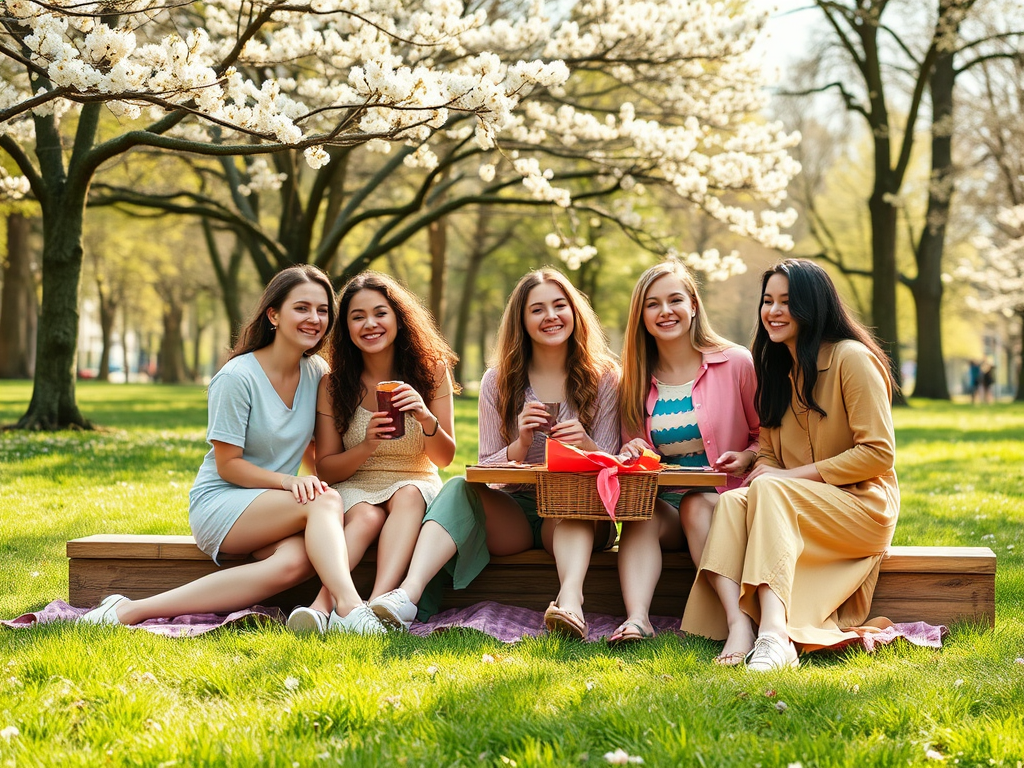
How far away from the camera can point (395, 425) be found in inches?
166

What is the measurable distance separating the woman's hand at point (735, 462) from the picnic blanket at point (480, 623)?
683 mm

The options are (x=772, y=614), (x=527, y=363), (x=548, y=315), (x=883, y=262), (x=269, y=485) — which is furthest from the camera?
(x=883, y=262)

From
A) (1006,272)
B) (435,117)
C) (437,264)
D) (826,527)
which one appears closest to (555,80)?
(435,117)

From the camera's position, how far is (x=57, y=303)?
10375 millimetres

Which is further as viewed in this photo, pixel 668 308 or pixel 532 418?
pixel 668 308

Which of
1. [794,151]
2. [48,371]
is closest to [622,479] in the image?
[48,371]

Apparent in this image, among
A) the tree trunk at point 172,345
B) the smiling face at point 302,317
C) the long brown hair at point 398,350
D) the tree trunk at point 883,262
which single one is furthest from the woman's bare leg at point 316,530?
the tree trunk at point 172,345

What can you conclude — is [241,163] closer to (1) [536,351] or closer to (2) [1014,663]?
(1) [536,351]

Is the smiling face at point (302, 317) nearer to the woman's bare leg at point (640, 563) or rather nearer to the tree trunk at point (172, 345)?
the woman's bare leg at point (640, 563)

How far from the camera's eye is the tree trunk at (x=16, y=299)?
21.7 m

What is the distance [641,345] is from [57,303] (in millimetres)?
7917

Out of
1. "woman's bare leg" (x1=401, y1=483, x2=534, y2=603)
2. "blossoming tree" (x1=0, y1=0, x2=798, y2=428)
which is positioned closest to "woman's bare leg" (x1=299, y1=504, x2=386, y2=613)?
"woman's bare leg" (x1=401, y1=483, x2=534, y2=603)

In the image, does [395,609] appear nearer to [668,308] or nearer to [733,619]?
[733,619]

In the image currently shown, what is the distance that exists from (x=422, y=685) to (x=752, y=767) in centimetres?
109
